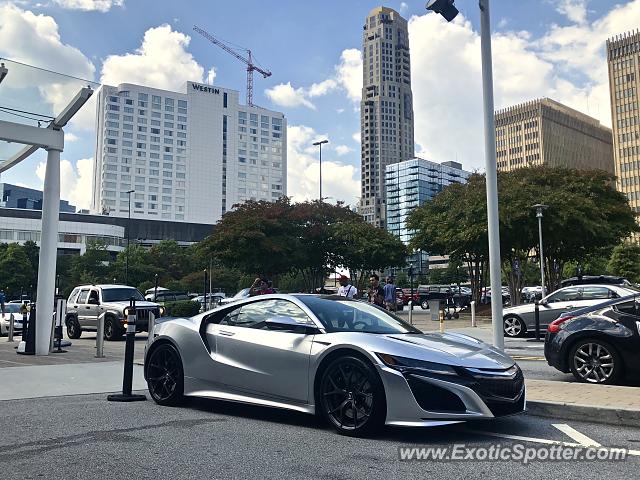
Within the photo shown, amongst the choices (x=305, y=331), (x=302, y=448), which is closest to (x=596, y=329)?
(x=305, y=331)

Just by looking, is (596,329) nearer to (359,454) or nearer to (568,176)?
(359,454)

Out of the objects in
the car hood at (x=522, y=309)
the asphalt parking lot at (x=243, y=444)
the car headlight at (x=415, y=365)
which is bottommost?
the asphalt parking lot at (x=243, y=444)

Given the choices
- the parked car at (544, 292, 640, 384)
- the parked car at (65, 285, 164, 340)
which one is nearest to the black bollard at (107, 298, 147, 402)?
the parked car at (544, 292, 640, 384)

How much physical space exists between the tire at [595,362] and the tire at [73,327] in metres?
16.0

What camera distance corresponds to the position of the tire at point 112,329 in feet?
60.1

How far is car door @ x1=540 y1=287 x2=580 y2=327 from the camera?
16.2m

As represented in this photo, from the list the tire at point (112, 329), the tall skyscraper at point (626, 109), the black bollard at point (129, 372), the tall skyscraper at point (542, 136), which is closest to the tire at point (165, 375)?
the black bollard at point (129, 372)

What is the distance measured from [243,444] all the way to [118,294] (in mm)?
15633

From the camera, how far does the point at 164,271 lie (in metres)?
73.9

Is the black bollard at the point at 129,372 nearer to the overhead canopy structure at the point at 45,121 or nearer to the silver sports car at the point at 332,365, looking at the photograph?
the silver sports car at the point at 332,365

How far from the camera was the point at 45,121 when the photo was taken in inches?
508

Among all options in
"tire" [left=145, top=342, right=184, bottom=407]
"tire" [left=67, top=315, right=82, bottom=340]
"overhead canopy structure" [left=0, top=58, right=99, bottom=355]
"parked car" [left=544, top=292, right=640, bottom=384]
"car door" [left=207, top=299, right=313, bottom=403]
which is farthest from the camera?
"tire" [left=67, top=315, right=82, bottom=340]

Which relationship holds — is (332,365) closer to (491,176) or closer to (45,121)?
(491,176)

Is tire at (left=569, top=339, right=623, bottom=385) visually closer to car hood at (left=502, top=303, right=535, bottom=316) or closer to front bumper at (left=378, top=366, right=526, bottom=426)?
front bumper at (left=378, top=366, right=526, bottom=426)
